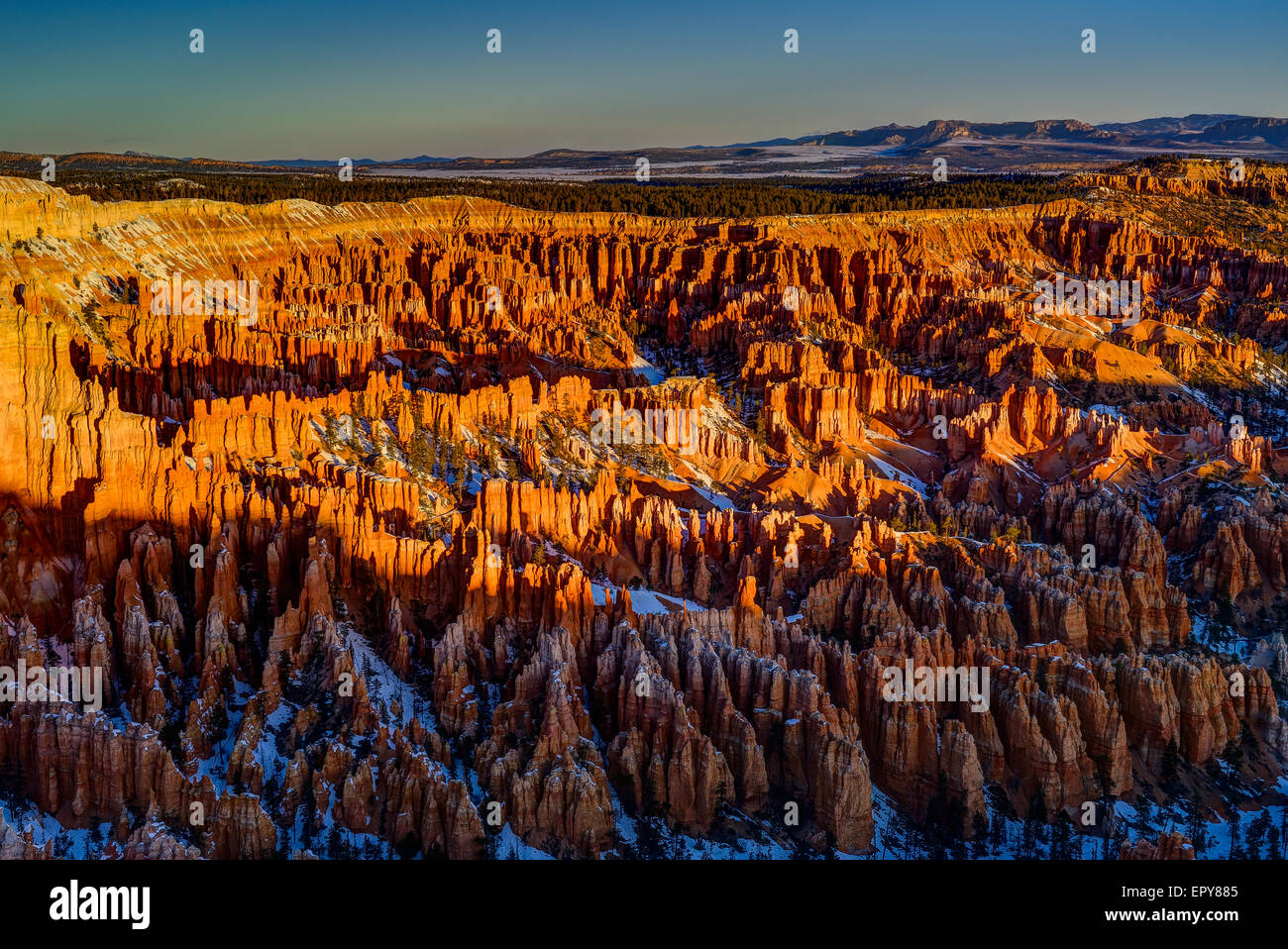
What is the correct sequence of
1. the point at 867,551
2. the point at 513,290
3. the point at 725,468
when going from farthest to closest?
the point at 513,290 → the point at 725,468 → the point at 867,551

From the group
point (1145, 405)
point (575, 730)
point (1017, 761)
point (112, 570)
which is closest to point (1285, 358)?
point (1145, 405)

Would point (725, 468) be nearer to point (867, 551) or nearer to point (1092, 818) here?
point (867, 551)

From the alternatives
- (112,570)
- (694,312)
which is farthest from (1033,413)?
(112,570)

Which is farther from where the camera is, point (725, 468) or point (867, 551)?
point (725, 468)

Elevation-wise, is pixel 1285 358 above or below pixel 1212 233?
below
